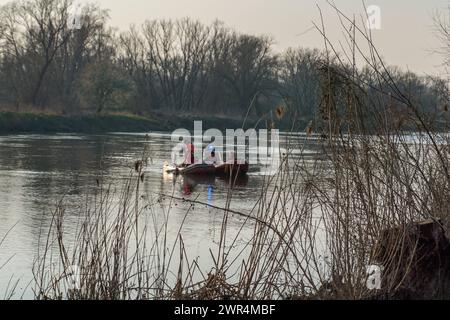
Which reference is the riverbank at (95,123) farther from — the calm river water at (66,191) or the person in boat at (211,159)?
the person in boat at (211,159)

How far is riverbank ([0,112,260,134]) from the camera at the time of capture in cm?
4281

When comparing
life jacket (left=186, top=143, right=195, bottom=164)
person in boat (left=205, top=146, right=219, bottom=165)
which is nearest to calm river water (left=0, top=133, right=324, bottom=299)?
life jacket (left=186, top=143, right=195, bottom=164)

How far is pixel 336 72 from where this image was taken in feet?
16.4

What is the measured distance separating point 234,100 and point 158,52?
33.2 feet

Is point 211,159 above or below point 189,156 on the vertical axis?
below

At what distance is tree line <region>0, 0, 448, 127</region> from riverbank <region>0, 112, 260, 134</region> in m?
2.09

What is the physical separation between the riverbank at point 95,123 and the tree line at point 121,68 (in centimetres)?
209

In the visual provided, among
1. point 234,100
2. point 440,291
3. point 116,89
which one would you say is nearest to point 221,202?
point 440,291

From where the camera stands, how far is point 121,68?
226ft

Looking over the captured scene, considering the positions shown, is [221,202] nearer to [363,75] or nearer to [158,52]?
[363,75]

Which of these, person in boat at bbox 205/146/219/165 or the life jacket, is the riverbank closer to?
the life jacket

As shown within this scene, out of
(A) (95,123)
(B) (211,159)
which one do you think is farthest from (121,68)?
(B) (211,159)

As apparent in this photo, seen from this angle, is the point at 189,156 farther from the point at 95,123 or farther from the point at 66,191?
the point at 95,123

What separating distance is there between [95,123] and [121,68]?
1998 centimetres
